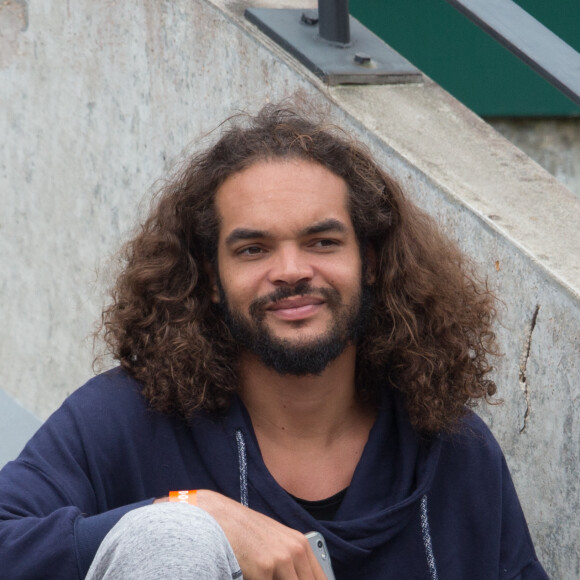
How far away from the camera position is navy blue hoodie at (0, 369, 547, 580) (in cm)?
249

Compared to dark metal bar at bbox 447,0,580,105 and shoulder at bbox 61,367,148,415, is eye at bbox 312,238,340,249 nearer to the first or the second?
shoulder at bbox 61,367,148,415

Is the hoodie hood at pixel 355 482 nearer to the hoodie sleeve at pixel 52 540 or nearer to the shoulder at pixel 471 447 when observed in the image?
the shoulder at pixel 471 447

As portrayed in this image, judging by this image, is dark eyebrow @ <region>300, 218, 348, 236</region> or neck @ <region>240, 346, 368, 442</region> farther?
neck @ <region>240, 346, 368, 442</region>

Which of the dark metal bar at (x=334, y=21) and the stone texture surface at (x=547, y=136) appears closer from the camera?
the dark metal bar at (x=334, y=21)

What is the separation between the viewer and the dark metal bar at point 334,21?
3459 mm

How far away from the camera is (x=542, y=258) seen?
9.25 feet

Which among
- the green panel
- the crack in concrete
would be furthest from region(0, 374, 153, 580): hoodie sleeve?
the green panel

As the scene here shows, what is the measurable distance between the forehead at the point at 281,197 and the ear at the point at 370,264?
17 centimetres

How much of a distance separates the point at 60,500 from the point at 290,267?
2.38 feet

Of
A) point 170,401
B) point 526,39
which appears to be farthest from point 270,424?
point 526,39

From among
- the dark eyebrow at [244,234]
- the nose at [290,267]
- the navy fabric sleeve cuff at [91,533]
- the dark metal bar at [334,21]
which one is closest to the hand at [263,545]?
the navy fabric sleeve cuff at [91,533]

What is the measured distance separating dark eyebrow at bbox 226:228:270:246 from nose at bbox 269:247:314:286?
6cm

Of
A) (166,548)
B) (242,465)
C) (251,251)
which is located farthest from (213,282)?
(166,548)

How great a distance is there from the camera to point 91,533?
7.30 ft
